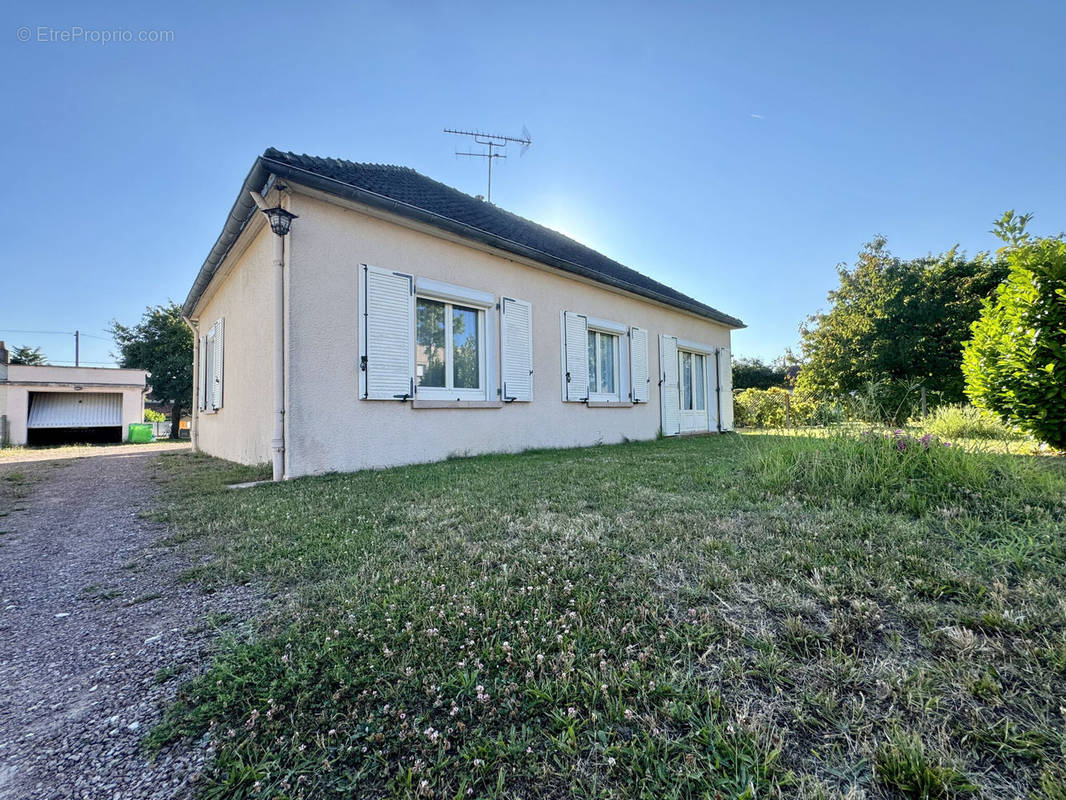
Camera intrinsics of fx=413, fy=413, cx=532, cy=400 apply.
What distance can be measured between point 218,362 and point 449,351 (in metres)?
4.90

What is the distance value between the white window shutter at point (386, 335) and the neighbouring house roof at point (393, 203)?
869 mm

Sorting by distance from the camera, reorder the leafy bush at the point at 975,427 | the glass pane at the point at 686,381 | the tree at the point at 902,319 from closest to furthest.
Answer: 1. the leafy bush at the point at 975,427
2. the glass pane at the point at 686,381
3. the tree at the point at 902,319

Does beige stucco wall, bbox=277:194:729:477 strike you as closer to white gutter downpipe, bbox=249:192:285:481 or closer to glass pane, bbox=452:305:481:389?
white gutter downpipe, bbox=249:192:285:481

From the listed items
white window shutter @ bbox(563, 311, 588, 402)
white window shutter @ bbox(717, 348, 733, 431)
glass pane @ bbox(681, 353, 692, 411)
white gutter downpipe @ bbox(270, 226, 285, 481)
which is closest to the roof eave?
white gutter downpipe @ bbox(270, 226, 285, 481)

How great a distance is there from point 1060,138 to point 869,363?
26.2 feet

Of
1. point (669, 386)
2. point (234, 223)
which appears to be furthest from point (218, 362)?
point (669, 386)

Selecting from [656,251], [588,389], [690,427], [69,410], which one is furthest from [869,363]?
[69,410]

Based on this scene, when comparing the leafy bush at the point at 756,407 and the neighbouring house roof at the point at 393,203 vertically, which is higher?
the neighbouring house roof at the point at 393,203

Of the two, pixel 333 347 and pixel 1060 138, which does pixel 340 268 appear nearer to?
pixel 333 347

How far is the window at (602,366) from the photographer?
26.8ft

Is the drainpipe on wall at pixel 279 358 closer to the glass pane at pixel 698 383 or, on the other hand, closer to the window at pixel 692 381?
the window at pixel 692 381

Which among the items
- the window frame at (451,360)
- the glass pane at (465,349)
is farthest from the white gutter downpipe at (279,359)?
the glass pane at (465,349)

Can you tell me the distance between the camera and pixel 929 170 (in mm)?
6977

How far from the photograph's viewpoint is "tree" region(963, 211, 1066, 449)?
4930 mm
